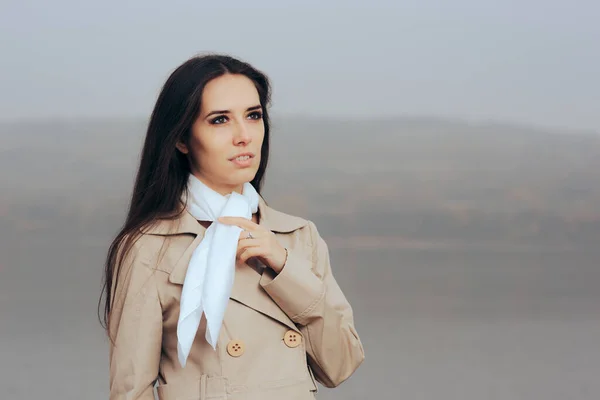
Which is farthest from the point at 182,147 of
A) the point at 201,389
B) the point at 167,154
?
the point at 201,389

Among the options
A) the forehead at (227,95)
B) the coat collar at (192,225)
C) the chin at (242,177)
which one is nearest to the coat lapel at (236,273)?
the coat collar at (192,225)

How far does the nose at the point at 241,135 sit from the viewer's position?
2.01 metres

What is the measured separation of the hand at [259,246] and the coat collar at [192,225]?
0.07 meters

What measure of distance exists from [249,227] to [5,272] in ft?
11.3

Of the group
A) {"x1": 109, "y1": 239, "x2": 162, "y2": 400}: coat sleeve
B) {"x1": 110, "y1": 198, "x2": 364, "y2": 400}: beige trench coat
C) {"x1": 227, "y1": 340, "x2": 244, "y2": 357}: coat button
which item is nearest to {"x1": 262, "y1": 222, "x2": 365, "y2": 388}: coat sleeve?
{"x1": 110, "y1": 198, "x2": 364, "y2": 400}: beige trench coat

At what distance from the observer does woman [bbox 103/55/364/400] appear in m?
1.93

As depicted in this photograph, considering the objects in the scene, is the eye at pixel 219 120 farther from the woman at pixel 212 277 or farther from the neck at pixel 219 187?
the neck at pixel 219 187

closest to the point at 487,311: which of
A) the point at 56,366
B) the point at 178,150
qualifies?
the point at 56,366

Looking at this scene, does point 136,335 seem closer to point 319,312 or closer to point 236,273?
point 236,273

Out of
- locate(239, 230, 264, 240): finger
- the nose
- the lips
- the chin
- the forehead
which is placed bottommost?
locate(239, 230, 264, 240): finger

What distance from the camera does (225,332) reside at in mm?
1955

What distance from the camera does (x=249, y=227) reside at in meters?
1.98

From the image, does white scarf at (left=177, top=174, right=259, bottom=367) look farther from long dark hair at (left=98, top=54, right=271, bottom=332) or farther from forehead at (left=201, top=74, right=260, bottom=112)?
forehead at (left=201, top=74, right=260, bottom=112)

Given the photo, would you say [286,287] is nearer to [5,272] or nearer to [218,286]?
[218,286]
